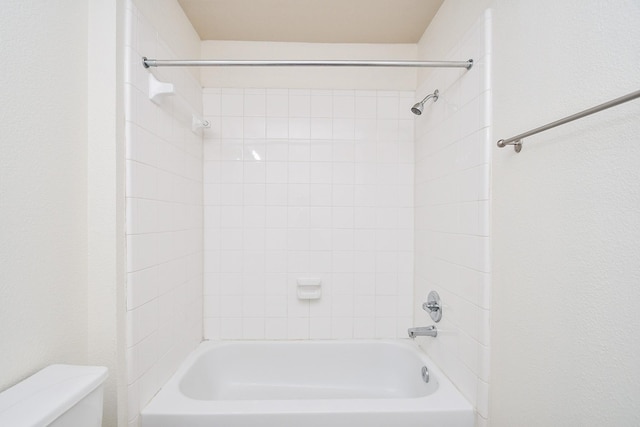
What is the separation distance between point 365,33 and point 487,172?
124cm

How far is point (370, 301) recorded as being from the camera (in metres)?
1.99

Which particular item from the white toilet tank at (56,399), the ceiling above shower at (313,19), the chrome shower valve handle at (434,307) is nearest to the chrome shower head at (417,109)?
the ceiling above shower at (313,19)

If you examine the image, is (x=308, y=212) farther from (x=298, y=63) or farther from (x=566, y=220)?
(x=566, y=220)

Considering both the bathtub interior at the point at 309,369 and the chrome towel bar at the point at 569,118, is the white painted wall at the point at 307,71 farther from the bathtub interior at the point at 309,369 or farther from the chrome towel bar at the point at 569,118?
the bathtub interior at the point at 309,369

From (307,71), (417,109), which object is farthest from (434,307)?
(307,71)

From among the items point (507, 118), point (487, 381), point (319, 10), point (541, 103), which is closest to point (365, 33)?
point (319, 10)

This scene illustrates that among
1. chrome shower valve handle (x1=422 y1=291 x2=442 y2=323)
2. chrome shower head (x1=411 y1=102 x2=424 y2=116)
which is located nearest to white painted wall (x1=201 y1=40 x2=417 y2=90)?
chrome shower head (x1=411 y1=102 x2=424 y2=116)

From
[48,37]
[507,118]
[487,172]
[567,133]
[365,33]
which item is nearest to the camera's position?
[567,133]

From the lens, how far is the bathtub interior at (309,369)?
6.12ft

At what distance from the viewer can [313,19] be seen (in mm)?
1714

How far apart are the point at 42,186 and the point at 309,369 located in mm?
1686

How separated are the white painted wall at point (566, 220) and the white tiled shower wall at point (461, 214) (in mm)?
57

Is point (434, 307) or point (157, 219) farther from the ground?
point (157, 219)

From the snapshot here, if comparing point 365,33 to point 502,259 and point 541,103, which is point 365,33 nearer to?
point 541,103
